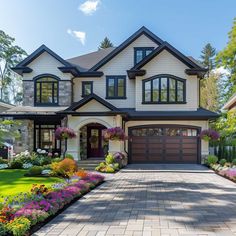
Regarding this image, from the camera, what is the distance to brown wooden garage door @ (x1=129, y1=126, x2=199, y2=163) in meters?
21.5

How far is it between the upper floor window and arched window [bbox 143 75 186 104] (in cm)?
213

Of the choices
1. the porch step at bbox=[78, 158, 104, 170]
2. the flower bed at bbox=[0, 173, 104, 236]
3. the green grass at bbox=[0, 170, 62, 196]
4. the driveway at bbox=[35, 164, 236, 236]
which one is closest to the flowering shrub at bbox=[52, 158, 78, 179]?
the green grass at bbox=[0, 170, 62, 196]

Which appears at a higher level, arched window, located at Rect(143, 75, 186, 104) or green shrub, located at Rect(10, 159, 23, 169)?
arched window, located at Rect(143, 75, 186, 104)

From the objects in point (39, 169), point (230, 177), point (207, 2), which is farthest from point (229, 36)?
point (39, 169)

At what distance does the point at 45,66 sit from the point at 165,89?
858 centimetres

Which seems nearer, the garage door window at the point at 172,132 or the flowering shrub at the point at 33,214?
the flowering shrub at the point at 33,214

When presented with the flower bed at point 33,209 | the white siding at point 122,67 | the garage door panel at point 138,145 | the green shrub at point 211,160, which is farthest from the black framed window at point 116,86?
the flower bed at point 33,209

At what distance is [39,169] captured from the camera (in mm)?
14953

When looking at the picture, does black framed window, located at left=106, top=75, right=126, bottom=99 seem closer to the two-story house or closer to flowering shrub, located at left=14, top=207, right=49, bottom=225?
the two-story house

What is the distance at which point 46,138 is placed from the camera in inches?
891

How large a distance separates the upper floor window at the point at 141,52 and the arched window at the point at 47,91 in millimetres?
5988

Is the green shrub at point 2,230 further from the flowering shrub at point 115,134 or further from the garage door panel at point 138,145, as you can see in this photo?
the garage door panel at point 138,145

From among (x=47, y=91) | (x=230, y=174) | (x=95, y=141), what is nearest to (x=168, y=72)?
(x=95, y=141)

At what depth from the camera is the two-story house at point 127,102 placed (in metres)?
20.9
